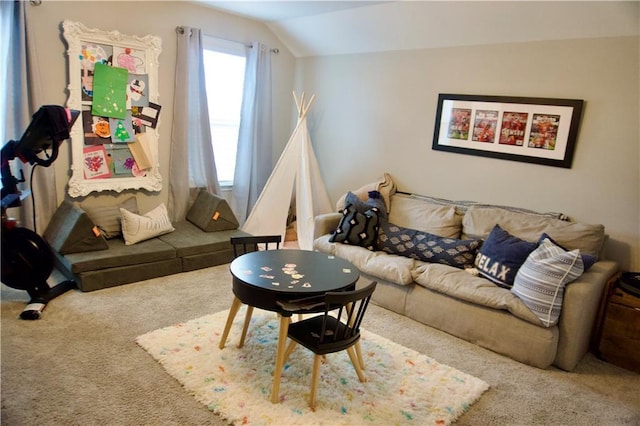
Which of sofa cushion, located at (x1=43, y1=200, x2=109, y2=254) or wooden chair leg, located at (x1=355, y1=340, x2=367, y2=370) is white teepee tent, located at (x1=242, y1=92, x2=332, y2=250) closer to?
sofa cushion, located at (x1=43, y1=200, x2=109, y2=254)

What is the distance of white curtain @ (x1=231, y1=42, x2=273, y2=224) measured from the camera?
15.4 ft

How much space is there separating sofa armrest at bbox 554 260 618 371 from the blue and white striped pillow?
0.18 feet

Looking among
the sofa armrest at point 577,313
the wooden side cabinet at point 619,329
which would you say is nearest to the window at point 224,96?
the sofa armrest at point 577,313

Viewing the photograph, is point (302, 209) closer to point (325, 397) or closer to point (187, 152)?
point (187, 152)

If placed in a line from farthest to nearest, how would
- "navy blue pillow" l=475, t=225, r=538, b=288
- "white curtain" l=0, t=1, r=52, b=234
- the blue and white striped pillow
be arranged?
"white curtain" l=0, t=1, r=52, b=234
"navy blue pillow" l=475, t=225, r=538, b=288
the blue and white striped pillow

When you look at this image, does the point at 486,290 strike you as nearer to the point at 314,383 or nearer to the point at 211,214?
the point at 314,383

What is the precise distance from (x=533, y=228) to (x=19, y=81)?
13.3ft

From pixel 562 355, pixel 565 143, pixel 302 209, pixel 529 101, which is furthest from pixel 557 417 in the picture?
pixel 302 209

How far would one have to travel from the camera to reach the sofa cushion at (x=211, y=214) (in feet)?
13.6

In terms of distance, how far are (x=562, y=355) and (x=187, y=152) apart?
3.67m

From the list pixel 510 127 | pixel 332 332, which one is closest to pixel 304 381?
pixel 332 332

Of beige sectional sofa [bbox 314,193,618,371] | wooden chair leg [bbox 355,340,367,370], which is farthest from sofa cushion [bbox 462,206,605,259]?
wooden chair leg [bbox 355,340,367,370]

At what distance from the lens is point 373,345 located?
2.76 m

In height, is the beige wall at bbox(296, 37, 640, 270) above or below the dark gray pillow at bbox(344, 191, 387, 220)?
above
